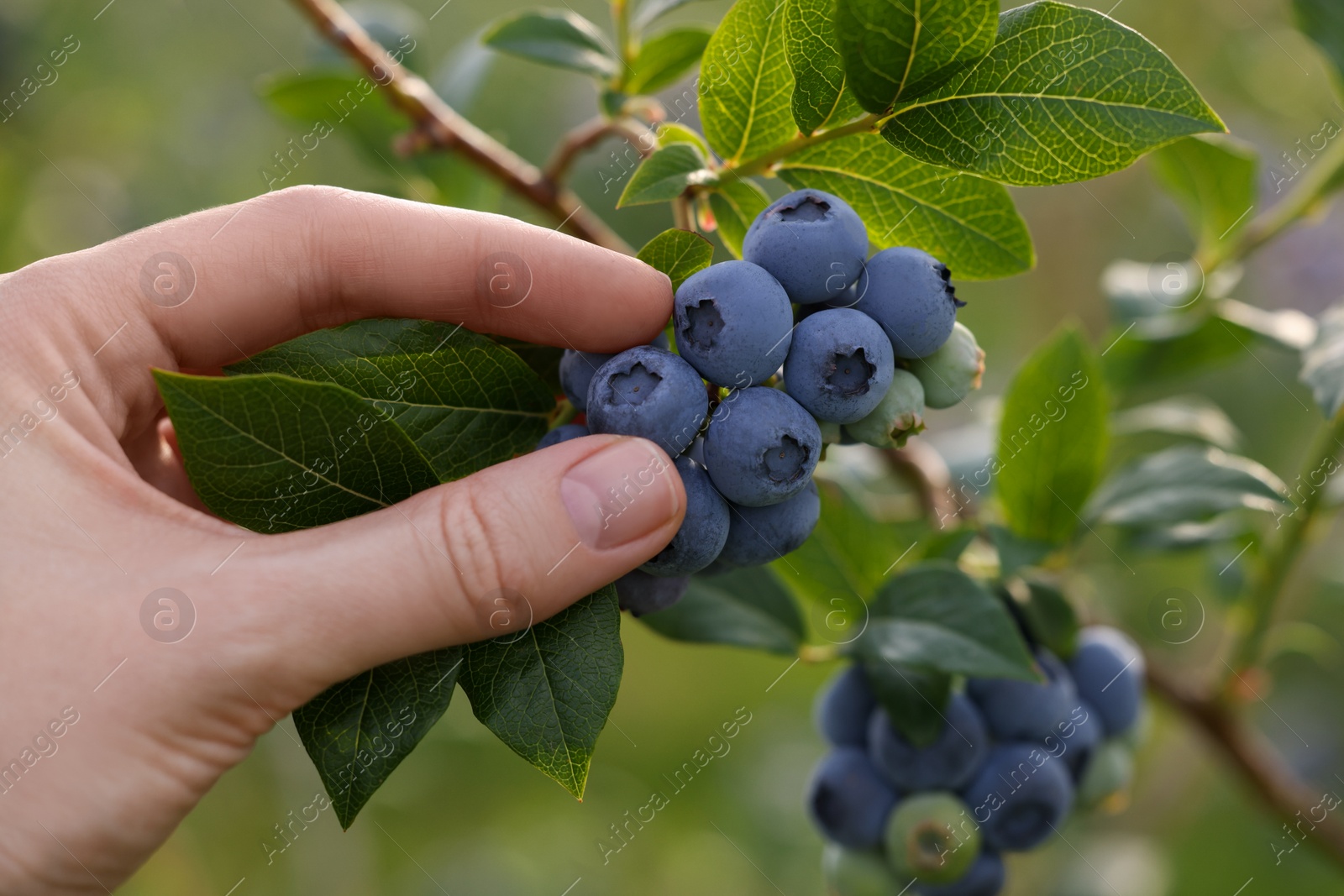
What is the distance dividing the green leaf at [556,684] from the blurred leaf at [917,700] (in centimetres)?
43

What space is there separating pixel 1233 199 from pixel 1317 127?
3.56 feet

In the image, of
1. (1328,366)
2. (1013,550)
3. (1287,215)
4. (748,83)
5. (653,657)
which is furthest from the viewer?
(653,657)

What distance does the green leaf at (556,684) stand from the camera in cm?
75

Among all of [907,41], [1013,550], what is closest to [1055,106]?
[907,41]

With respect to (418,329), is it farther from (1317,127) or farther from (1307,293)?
(1307,293)

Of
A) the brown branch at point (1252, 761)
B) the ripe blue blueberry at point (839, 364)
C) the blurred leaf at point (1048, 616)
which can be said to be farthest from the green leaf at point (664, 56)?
the brown branch at point (1252, 761)

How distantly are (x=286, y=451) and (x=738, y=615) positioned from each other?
624 millimetres

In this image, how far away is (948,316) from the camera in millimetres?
809

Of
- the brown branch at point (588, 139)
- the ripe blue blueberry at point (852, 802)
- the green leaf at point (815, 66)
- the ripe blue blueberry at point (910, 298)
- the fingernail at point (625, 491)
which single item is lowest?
the ripe blue blueberry at point (852, 802)

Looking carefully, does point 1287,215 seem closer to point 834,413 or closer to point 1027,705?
point 1027,705

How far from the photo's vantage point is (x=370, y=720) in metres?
0.80

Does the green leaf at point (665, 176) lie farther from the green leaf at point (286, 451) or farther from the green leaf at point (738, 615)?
the green leaf at point (738, 615)

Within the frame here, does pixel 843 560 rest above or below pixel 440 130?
below

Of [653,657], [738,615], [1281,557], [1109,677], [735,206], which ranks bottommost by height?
[653,657]
